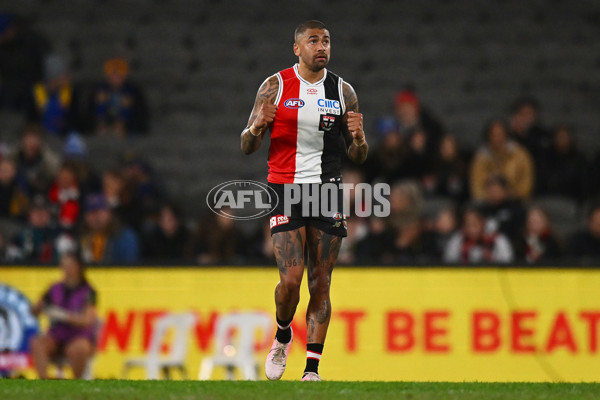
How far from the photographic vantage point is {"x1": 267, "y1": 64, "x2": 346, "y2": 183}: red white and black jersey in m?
7.12

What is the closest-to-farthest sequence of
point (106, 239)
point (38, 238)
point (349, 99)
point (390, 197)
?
1. point (349, 99)
2. point (390, 197)
3. point (106, 239)
4. point (38, 238)

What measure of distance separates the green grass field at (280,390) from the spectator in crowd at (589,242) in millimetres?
4237

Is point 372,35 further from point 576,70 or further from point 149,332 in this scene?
point 149,332

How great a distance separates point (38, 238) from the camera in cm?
1198

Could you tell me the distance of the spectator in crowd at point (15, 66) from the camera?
15.4 m

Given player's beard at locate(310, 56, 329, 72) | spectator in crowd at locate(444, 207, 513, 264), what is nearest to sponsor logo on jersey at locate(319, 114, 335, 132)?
player's beard at locate(310, 56, 329, 72)

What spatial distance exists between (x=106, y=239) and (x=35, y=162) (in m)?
1.95

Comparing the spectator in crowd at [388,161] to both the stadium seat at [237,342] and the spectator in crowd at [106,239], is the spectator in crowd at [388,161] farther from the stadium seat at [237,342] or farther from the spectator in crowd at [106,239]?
the spectator in crowd at [106,239]

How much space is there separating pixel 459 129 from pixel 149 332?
21.5 feet

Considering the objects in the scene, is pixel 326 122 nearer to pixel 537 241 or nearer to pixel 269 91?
pixel 269 91

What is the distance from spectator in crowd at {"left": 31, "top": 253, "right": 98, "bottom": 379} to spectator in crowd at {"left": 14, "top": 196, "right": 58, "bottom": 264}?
3.20ft

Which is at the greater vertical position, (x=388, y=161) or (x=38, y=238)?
(x=388, y=161)

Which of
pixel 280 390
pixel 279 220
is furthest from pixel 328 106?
pixel 280 390

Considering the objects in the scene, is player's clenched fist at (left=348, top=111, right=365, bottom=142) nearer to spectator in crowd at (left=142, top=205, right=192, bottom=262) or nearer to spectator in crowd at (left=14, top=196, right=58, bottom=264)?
spectator in crowd at (left=142, top=205, right=192, bottom=262)
